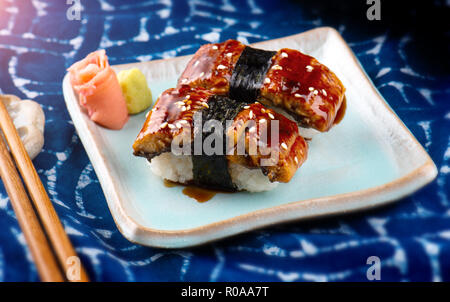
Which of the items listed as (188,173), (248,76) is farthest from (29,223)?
(248,76)

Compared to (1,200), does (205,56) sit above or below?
above

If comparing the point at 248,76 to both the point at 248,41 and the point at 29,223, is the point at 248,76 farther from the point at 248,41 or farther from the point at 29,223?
the point at 29,223

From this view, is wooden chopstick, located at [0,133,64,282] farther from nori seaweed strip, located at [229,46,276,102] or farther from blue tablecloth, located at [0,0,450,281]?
nori seaweed strip, located at [229,46,276,102]

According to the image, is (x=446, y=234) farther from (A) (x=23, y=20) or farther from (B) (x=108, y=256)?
(A) (x=23, y=20)

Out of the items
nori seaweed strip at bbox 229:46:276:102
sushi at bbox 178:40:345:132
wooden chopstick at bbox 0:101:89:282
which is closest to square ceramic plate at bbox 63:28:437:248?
sushi at bbox 178:40:345:132

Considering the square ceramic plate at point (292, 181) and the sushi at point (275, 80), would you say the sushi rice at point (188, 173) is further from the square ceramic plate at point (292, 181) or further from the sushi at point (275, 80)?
the sushi at point (275, 80)
